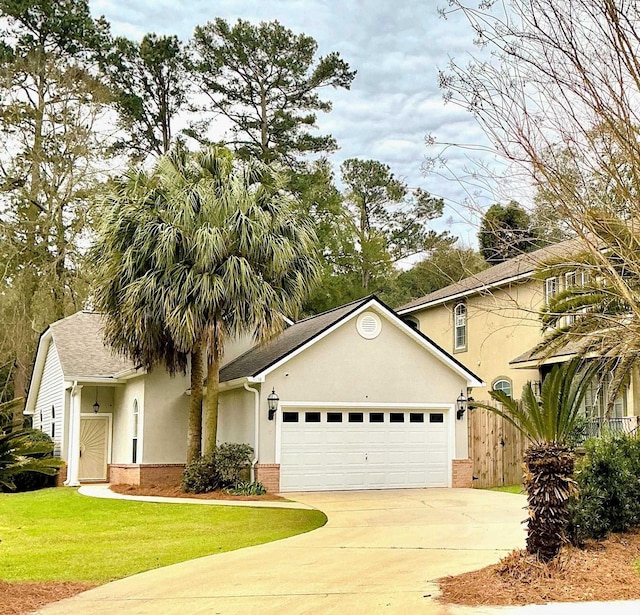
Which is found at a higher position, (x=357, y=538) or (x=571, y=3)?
(x=571, y=3)

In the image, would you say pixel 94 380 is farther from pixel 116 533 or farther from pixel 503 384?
pixel 503 384

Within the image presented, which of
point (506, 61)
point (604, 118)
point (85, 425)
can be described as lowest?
point (85, 425)

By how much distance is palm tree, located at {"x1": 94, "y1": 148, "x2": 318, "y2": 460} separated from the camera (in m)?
19.0

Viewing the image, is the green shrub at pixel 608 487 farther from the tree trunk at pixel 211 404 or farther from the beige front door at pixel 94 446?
the beige front door at pixel 94 446

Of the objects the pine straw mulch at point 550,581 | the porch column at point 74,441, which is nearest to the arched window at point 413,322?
the porch column at point 74,441

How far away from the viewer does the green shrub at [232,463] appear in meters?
19.1

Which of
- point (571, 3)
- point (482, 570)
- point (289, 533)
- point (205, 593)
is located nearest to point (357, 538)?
point (289, 533)

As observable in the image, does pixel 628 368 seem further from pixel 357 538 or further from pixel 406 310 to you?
pixel 406 310

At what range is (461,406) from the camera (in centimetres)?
2081

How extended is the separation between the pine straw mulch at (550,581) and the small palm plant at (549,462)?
0.25m

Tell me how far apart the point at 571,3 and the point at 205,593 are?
706 centimetres

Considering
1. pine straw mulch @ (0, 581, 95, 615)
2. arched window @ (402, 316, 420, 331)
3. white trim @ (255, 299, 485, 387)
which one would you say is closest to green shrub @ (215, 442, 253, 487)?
white trim @ (255, 299, 485, 387)

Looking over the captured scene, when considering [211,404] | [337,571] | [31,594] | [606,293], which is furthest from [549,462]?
[211,404]

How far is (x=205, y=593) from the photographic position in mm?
8484
